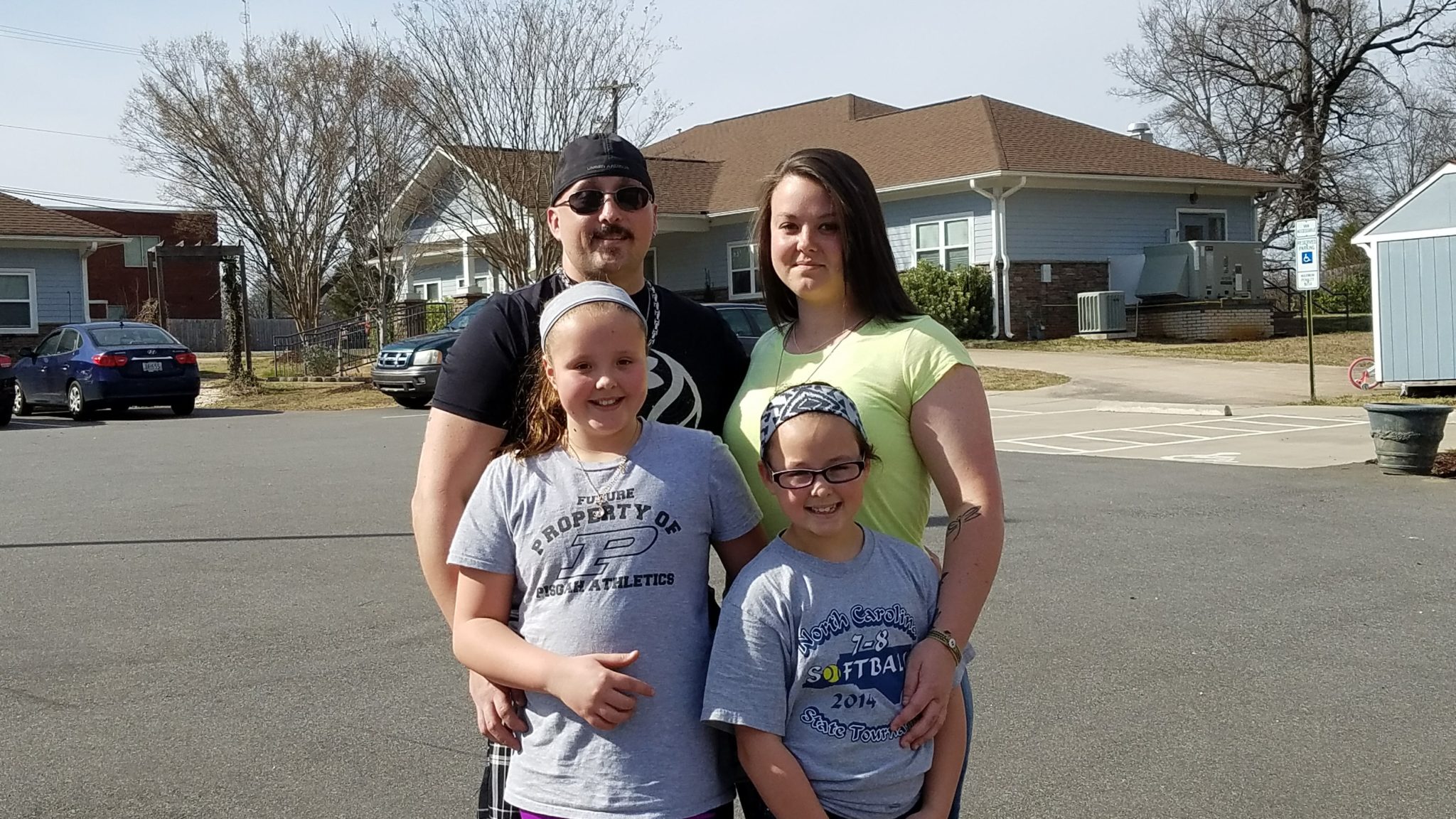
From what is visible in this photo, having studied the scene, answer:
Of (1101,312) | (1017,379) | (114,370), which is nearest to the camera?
(114,370)

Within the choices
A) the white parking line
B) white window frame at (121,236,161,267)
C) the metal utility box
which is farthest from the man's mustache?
white window frame at (121,236,161,267)

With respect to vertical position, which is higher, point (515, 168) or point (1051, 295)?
point (515, 168)

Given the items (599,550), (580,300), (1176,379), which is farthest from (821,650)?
(1176,379)

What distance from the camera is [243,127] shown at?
30359mm

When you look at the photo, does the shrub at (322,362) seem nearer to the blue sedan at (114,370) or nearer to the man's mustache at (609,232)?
the blue sedan at (114,370)

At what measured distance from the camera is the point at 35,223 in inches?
1208

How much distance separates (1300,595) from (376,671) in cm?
458

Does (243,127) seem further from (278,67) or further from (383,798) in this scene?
(383,798)

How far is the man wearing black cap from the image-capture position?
2422mm

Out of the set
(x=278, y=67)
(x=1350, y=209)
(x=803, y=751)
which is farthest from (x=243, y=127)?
(x=1350, y=209)

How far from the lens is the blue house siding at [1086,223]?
93.7 ft

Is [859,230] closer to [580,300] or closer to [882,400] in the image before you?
[882,400]

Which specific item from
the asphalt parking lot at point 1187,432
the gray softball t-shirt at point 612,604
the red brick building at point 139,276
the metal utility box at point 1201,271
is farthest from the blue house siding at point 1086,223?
the red brick building at point 139,276

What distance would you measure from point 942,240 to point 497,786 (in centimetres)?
2810
